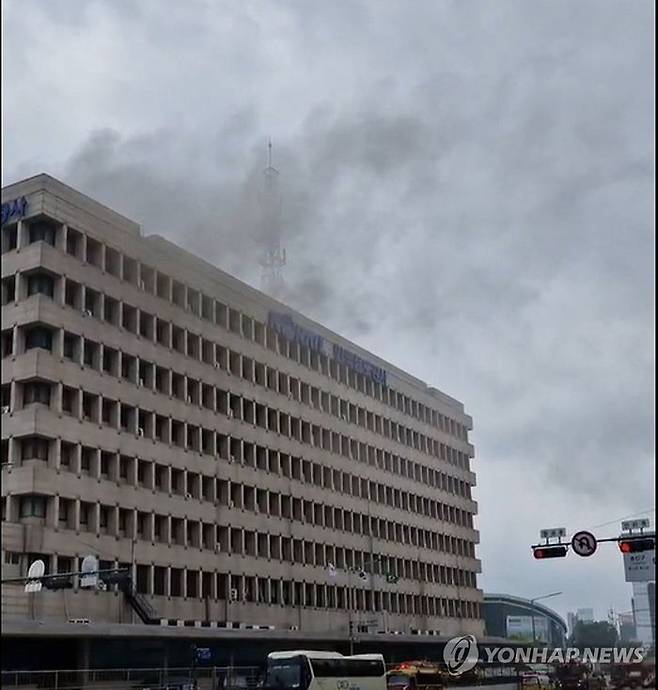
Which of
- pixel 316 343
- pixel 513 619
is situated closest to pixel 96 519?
pixel 316 343

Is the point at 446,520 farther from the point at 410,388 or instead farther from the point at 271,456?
the point at 271,456

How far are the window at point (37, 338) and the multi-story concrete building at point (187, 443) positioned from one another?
0.31 meters

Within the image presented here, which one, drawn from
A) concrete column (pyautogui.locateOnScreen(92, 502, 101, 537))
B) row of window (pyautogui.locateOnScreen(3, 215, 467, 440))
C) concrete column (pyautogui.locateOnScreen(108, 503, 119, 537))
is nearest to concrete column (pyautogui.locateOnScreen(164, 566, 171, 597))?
concrete column (pyautogui.locateOnScreen(108, 503, 119, 537))

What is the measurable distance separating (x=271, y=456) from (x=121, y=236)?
2077cm

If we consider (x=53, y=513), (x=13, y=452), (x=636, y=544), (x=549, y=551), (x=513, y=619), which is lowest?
(x=513, y=619)

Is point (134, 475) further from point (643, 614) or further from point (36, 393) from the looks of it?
point (643, 614)

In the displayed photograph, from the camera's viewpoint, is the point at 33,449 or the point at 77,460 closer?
the point at 33,449

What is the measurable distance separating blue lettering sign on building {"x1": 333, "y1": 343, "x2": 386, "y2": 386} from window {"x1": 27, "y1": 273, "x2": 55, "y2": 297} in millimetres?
31129

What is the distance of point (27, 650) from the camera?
48562 mm

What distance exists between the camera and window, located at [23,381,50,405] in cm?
5431

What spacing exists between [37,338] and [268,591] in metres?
24.9

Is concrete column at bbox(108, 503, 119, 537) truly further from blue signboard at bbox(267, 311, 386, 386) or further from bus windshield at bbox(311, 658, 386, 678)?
blue signboard at bbox(267, 311, 386, 386)

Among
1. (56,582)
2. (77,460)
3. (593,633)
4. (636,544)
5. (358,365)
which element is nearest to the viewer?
(56,582)

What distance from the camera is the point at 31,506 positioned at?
173ft
